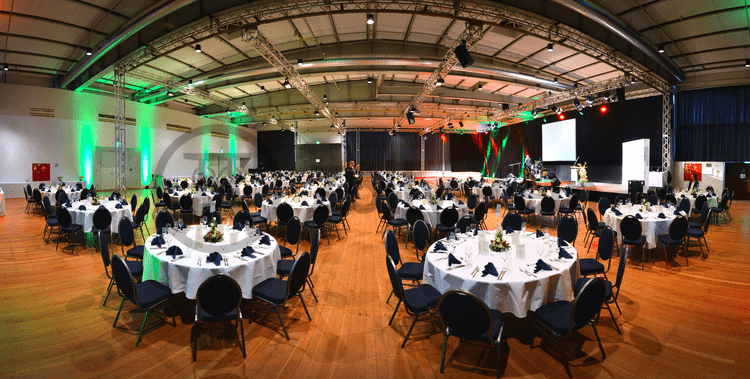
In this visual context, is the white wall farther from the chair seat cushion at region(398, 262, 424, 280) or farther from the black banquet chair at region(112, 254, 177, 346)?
the chair seat cushion at region(398, 262, 424, 280)

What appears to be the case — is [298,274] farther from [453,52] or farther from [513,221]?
[453,52]

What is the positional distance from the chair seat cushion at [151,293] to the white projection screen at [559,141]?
19772 mm

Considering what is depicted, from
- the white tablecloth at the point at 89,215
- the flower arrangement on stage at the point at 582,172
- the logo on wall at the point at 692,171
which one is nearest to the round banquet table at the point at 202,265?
the white tablecloth at the point at 89,215

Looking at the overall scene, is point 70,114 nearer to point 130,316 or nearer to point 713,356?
point 130,316

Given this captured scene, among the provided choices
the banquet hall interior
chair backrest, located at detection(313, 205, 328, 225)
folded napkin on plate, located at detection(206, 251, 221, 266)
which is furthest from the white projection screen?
folded napkin on plate, located at detection(206, 251, 221, 266)

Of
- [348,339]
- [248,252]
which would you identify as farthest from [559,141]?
[248,252]

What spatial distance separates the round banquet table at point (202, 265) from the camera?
3148mm

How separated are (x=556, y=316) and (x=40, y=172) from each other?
62.7 feet

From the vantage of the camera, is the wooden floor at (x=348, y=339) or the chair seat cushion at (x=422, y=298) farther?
the chair seat cushion at (x=422, y=298)

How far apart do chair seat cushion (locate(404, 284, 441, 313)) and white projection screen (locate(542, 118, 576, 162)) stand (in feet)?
59.1

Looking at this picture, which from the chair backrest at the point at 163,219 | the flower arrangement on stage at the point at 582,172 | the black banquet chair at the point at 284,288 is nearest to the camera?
the black banquet chair at the point at 284,288

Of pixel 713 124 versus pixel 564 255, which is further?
pixel 713 124

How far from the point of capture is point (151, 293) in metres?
3.14

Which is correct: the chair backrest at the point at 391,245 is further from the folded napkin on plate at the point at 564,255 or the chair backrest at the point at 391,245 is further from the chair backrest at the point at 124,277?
the chair backrest at the point at 124,277
